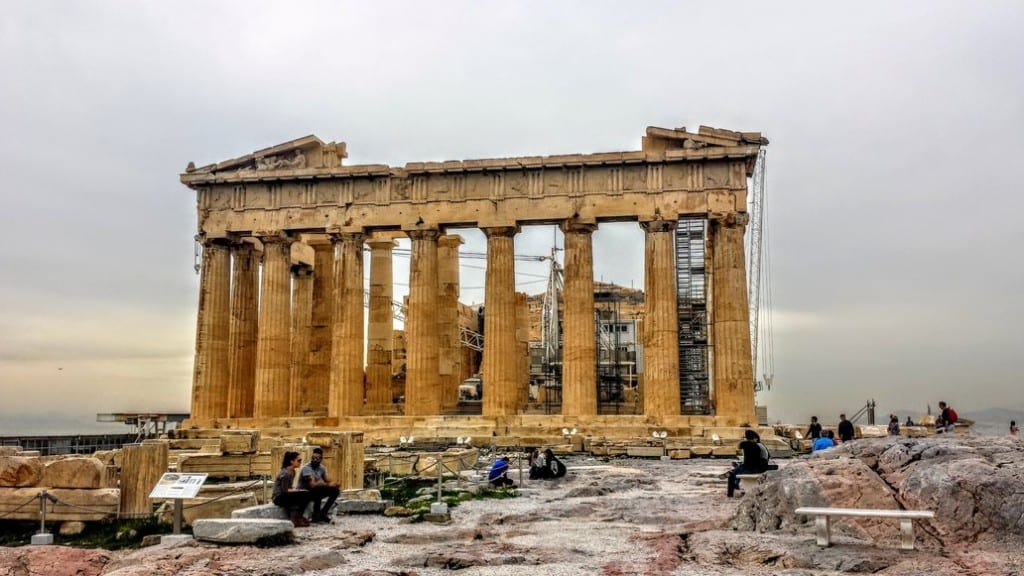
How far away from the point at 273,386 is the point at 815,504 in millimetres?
28028

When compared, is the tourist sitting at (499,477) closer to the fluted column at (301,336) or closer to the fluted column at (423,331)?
the fluted column at (423,331)

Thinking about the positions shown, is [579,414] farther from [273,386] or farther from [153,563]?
[153,563]

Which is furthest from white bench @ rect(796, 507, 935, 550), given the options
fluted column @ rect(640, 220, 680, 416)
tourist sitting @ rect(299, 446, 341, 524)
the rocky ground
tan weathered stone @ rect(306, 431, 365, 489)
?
fluted column @ rect(640, 220, 680, 416)

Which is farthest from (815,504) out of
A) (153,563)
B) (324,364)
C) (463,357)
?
(463,357)

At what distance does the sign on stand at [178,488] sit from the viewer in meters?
12.7

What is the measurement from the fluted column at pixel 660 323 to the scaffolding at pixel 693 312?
18.4 feet

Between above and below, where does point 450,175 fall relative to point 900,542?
above

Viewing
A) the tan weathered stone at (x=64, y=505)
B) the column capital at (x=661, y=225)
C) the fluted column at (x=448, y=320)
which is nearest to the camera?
the tan weathered stone at (x=64, y=505)

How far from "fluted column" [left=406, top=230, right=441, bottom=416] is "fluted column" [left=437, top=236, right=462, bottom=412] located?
3.03m

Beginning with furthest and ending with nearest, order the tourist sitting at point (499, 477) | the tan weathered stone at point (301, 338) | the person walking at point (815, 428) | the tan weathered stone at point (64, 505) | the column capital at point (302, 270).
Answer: the column capital at point (302, 270), the tan weathered stone at point (301, 338), the person walking at point (815, 428), the tourist sitting at point (499, 477), the tan weathered stone at point (64, 505)

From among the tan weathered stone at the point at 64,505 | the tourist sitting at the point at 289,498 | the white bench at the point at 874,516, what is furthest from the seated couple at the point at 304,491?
the white bench at the point at 874,516

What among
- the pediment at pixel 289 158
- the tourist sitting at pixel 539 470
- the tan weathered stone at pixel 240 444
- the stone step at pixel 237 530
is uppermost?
the pediment at pixel 289 158

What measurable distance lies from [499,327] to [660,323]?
5896 millimetres

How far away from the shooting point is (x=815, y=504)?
11094 mm
